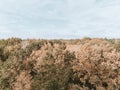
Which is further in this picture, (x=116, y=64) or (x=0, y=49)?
(x=0, y=49)

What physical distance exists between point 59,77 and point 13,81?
430cm

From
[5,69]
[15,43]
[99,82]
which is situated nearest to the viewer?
[99,82]

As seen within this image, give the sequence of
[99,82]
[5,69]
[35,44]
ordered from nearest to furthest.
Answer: [99,82] → [5,69] → [35,44]

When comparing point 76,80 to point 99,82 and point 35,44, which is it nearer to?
point 99,82

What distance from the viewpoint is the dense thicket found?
3170 centimetres

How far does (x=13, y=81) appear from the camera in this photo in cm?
3300

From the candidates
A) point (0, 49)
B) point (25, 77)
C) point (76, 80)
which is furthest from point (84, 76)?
point (0, 49)

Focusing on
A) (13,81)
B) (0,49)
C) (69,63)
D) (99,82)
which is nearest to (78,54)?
(69,63)

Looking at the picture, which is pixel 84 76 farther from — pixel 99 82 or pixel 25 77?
pixel 25 77

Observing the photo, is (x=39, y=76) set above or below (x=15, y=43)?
below

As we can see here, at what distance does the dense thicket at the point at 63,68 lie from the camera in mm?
31703

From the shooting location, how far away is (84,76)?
32.2 m

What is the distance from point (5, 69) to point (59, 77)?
5306 millimetres

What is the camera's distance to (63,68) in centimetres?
3256
